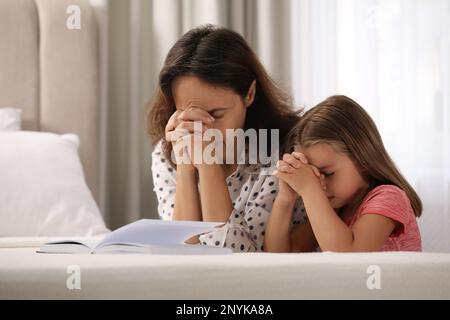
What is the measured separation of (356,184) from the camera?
1.65 m

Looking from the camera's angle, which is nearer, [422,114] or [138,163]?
Answer: [422,114]

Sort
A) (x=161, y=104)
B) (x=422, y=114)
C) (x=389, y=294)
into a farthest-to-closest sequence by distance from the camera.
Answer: (x=422, y=114), (x=161, y=104), (x=389, y=294)

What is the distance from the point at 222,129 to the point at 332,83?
3.86 ft

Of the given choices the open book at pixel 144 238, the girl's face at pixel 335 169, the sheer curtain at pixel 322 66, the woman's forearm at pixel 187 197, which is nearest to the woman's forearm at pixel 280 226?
the girl's face at pixel 335 169

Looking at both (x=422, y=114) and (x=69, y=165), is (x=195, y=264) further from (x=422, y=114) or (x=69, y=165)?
(x=422, y=114)

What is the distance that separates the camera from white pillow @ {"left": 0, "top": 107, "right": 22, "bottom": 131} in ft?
8.01

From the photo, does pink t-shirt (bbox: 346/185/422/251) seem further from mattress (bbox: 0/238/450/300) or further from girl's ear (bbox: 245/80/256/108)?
mattress (bbox: 0/238/450/300)

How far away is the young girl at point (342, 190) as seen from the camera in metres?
1.51

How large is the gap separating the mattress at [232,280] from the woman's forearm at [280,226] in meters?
0.72

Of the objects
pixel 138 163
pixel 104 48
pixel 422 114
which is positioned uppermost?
pixel 104 48

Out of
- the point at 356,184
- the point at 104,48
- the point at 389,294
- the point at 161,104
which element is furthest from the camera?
the point at 104,48

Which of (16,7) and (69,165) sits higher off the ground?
(16,7)

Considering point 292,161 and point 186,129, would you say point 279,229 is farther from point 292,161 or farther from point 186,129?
point 186,129

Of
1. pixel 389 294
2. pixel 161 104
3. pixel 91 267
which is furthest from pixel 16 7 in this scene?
pixel 389 294
